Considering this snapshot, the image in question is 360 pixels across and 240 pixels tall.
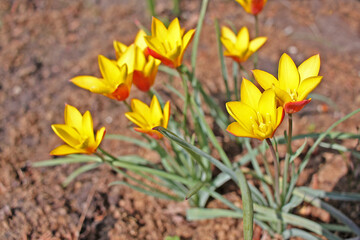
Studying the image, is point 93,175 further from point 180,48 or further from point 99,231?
point 180,48

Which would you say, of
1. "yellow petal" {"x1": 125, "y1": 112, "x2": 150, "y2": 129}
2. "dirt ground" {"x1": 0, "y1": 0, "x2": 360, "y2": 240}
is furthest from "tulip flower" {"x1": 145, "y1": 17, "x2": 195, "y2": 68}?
"dirt ground" {"x1": 0, "y1": 0, "x2": 360, "y2": 240}

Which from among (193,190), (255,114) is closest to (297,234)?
(193,190)

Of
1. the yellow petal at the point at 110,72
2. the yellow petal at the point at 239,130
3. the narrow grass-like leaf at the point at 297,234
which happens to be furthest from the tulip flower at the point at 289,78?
the narrow grass-like leaf at the point at 297,234

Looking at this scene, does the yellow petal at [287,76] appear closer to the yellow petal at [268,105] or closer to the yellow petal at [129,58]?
the yellow petal at [268,105]

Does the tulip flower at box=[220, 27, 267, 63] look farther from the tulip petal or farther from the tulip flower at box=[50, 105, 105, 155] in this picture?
the tulip petal

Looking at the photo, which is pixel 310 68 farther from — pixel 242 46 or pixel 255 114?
pixel 242 46

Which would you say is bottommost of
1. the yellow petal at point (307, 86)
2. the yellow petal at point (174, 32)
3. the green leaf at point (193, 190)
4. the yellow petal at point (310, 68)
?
the green leaf at point (193, 190)
